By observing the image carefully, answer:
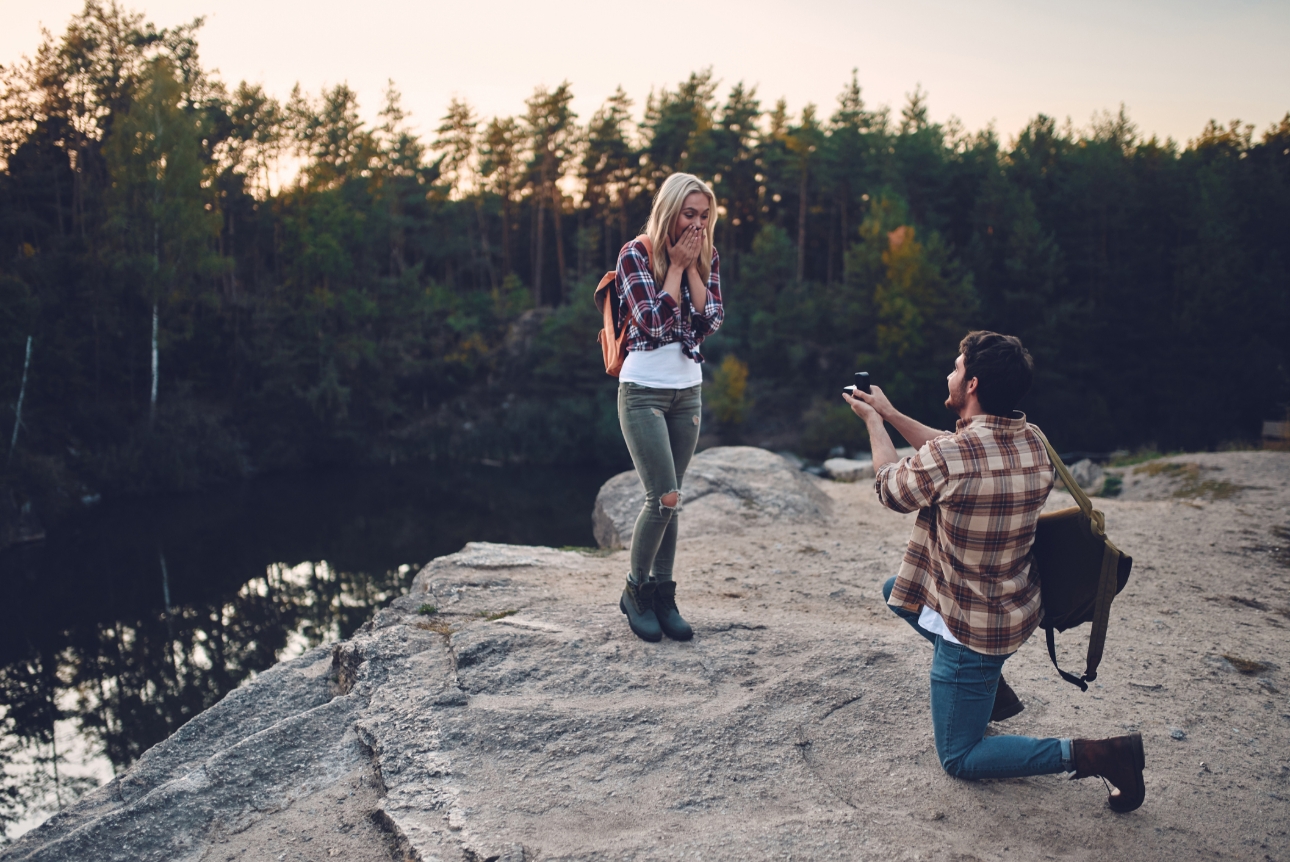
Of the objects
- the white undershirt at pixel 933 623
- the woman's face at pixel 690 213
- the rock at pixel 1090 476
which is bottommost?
the rock at pixel 1090 476

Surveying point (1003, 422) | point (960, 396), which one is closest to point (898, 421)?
point (960, 396)

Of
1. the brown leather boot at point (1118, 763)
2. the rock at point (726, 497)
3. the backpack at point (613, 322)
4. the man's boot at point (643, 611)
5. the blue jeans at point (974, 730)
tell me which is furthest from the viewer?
the rock at point (726, 497)

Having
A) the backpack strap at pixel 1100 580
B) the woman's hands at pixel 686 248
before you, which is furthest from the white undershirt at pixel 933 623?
the woman's hands at pixel 686 248

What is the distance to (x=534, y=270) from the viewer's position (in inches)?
1485

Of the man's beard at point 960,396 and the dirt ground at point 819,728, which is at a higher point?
the man's beard at point 960,396

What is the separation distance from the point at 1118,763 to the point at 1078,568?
0.54 metres

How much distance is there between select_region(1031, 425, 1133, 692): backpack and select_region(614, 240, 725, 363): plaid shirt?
1.42 m

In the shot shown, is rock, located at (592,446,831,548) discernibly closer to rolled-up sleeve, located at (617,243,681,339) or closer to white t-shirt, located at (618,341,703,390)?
white t-shirt, located at (618,341,703,390)

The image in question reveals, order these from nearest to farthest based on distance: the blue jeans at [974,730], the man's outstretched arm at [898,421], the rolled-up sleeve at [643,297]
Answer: the blue jeans at [974,730] → the man's outstretched arm at [898,421] → the rolled-up sleeve at [643,297]

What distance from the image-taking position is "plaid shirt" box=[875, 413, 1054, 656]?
7.61 ft

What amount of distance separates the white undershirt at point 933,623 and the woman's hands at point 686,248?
1.63 m

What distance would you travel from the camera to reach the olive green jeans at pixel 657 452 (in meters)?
3.33

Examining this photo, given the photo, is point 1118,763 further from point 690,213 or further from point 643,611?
point 690,213

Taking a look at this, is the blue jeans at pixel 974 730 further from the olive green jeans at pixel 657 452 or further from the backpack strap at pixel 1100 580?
the olive green jeans at pixel 657 452
